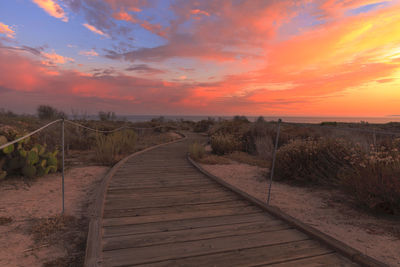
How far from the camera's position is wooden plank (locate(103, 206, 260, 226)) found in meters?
3.14

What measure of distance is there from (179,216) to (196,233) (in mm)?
583

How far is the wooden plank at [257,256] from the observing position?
7.36 feet

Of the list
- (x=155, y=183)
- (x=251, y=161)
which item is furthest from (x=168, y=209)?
(x=251, y=161)

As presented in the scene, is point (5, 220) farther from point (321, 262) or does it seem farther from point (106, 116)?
point (106, 116)

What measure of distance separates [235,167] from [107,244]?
18.1 ft

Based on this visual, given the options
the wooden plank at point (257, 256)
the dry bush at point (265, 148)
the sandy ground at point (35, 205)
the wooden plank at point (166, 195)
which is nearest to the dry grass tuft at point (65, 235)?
the sandy ground at point (35, 205)

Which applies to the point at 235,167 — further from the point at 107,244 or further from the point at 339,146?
the point at 107,244

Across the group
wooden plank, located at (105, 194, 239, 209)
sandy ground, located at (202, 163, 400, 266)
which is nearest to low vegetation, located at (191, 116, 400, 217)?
sandy ground, located at (202, 163, 400, 266)

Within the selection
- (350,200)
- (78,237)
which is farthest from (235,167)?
(78,237)

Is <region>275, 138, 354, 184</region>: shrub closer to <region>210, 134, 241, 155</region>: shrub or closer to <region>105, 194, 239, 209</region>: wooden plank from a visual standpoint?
<region>105, 194, 239, 209</region>: wooden plank

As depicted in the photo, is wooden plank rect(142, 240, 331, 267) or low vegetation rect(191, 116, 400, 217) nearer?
wooden plank rect(142, 240, 331, 267)

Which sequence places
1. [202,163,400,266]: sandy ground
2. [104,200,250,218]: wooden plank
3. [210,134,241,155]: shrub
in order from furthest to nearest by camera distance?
[210,134,241,155]: shrub < [104,200,250,218]: wooden plank < [202,163,400,266]: sandy ground

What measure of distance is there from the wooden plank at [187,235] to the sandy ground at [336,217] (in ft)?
2.86

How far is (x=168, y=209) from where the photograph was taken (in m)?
3.63
